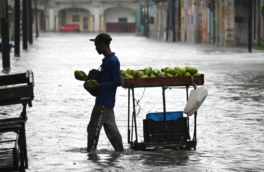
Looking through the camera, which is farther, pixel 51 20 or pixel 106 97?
pixel 51 20

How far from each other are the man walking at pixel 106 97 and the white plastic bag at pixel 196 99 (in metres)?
0.87

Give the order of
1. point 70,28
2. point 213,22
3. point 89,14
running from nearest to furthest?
point 213,22 → point 70,28 → point 89,14

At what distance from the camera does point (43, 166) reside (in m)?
7.05

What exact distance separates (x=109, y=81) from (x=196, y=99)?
0.99 metres

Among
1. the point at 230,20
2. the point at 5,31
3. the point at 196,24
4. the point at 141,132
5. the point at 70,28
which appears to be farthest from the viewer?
the point at 70,28

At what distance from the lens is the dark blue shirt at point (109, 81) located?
7.73 metres

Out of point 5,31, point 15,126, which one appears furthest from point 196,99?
point 5,31

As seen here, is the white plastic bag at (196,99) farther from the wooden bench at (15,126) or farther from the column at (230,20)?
the column at (230,20)

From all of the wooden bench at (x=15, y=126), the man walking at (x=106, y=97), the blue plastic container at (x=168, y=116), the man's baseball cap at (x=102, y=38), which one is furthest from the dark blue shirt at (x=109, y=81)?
the wooden bench at (x=15, y=126)

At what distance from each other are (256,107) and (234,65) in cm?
1249

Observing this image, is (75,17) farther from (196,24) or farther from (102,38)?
(102,38)

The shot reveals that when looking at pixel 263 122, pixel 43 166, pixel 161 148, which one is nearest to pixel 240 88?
pixel 263 122

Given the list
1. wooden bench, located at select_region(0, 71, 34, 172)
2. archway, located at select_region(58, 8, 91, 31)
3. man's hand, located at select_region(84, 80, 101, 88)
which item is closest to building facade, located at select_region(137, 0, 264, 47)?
man's hand, located at select_region(84, 80, 101, 88)

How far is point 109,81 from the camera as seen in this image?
780cm
